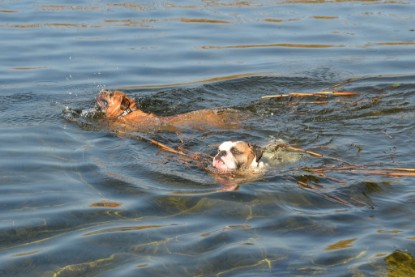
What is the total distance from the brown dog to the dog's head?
145 cm

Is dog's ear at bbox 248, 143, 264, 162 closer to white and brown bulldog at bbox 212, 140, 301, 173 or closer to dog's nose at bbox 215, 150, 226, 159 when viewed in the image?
white and brown bulldog at bbox 212, 140, 301, 173

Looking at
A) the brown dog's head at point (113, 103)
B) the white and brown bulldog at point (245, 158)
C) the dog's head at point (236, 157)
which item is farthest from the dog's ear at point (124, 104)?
the dog's head at point (236, 157)

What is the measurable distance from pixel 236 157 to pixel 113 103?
2.63m

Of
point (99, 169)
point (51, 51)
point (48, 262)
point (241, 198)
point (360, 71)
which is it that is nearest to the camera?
point (48, 262)

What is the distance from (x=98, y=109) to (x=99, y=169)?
8.10ft

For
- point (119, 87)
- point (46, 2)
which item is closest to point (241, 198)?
point (119, 87)

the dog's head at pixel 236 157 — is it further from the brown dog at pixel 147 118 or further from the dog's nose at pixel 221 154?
the brown dog at pixel 147 118

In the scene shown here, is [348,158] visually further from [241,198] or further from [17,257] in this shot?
[17,257]

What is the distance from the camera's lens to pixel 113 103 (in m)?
10.6

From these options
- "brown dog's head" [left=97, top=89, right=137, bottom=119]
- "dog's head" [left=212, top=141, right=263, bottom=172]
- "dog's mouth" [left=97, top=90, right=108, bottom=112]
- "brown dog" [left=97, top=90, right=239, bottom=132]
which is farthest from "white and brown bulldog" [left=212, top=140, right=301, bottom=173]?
"dog's mouth" [left=97, top=90, right=108, bottom=112]

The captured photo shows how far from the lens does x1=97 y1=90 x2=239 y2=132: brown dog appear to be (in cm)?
1018

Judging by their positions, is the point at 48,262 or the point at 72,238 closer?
the point at 48,262

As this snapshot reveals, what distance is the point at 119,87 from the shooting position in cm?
1220

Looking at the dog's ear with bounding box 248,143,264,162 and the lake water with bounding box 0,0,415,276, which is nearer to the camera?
the lake water with bounding box 0,0,415,276
